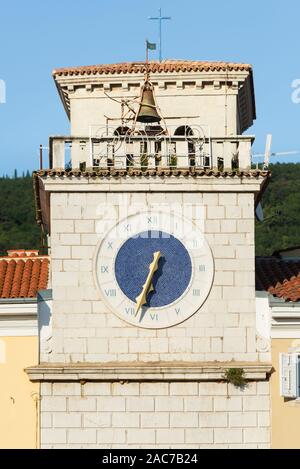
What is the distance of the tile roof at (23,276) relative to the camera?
2644 centimetres

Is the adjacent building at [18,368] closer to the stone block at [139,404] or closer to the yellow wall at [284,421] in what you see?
the stone block at [139,404]

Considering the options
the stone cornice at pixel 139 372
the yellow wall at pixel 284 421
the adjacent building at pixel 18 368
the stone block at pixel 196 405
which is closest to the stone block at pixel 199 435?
the stone block at pixel 196 405

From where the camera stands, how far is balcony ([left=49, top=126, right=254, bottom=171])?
26094 mm

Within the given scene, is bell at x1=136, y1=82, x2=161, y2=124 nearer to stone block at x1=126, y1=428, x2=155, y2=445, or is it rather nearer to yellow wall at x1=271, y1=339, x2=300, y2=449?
yellow wall at x1=271, y1=339, x2=300, y2=449

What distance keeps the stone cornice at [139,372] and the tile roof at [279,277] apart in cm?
154

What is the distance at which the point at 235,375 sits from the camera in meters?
25.5

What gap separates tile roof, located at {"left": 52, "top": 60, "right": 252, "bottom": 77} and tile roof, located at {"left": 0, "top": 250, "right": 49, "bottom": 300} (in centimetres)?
450

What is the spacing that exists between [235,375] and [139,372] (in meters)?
1.71

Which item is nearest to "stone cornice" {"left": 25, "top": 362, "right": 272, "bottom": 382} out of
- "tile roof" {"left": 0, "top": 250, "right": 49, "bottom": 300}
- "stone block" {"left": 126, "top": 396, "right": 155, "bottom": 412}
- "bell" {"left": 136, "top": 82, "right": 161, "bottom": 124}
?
"stone block" {"left": 126, "top": 396, "right": 155, "bottom": 412}

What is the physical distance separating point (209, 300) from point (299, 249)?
3.94 metres

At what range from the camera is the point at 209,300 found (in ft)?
84.9

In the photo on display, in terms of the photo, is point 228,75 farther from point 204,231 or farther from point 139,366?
point 139,366

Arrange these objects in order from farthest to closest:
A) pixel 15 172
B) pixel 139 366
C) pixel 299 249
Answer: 1. pixel 15 172
2. pixel 299 249
3. pixel 139 366

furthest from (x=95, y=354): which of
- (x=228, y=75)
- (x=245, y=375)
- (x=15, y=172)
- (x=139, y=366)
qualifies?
(x=15, y=172)
